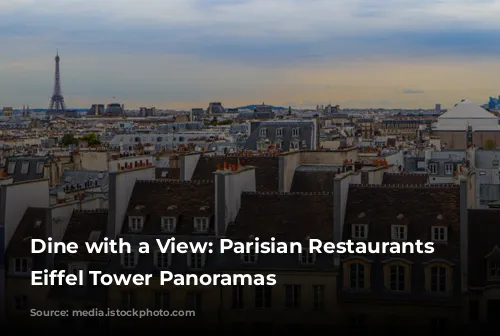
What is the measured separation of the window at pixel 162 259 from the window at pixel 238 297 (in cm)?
198

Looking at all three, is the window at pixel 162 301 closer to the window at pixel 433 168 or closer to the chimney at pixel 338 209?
the chimney at pixel 338 209

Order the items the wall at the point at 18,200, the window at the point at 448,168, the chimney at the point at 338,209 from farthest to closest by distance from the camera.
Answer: the window at the point at 448,168, the wall at the point at 18,200, the chimney at the point at 338,209

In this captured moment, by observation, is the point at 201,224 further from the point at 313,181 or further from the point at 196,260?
the point at 313,181

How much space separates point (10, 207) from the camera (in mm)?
27375

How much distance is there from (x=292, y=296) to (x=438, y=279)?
3.64 m

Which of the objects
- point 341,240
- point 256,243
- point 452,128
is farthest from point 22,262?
point 452,128

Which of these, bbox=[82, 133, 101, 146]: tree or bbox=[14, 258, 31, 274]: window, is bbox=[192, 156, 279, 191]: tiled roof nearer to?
bbox=[14, 258, 31, 274]: window

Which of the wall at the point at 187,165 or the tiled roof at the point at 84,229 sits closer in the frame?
the tiled roof at the point at 84,229

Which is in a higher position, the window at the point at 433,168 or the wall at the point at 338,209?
the wall at the point at 338,209

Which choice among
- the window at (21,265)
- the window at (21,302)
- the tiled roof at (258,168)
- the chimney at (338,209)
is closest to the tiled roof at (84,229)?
the window at (21,265)

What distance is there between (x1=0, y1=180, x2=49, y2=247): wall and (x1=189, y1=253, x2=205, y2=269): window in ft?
17.0

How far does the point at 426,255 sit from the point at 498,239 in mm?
1998

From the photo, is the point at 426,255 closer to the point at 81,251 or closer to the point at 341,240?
the point at 341,240

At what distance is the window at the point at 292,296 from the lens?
24.9 meters
